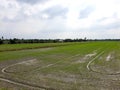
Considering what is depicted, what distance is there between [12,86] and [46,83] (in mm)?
1570

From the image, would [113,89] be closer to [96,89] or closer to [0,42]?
[96,89]

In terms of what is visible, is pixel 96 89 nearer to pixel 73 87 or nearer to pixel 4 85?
pixel 73 87

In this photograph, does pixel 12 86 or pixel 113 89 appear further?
pixel 12 86

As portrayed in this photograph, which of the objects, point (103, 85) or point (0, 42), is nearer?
point (103, 85)

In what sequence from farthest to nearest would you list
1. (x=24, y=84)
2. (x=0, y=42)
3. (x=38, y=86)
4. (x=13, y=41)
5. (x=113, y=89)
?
1. (x=13, y=41)
2. (x=0, y=42)
3. (x=24, y=84)
4. (x=38, y=86)
5. (x=113, y=89)

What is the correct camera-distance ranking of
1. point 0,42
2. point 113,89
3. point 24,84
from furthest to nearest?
point 0,42
point 24,84
point 113,89

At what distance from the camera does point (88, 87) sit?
9.84 m

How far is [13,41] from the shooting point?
126 meters

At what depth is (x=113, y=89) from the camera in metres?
9.39

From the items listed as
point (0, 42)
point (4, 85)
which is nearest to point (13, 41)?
point (0, 42)

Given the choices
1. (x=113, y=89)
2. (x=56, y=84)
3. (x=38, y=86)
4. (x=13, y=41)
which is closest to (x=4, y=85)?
(x=38, y=86)

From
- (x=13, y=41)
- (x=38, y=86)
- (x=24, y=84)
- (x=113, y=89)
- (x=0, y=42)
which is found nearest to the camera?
(x=113, y=89)

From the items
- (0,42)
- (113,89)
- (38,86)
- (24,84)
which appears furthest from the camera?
(0,42)

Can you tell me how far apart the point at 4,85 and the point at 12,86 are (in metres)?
0.55
